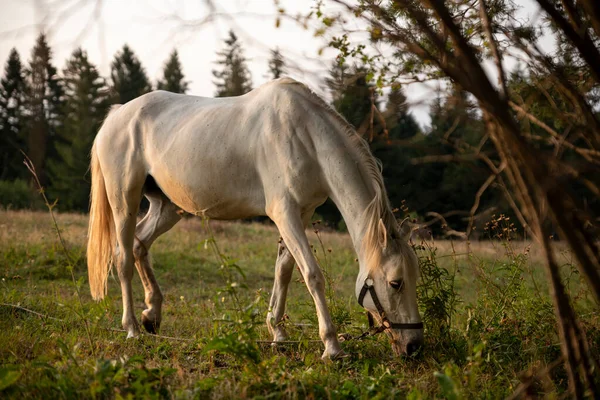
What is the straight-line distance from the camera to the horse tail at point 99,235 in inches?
224

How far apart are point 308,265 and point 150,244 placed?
7.57ft

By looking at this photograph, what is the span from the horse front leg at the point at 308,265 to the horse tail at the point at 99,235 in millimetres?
2104

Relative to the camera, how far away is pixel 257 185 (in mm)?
4820

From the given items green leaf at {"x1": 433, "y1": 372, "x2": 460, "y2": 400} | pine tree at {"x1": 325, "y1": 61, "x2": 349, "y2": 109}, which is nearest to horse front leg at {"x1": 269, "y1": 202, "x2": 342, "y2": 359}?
green leaf at {"x1": 433, "y1": 372, "x2": 460, "y2": 400}

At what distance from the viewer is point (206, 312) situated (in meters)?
6.18

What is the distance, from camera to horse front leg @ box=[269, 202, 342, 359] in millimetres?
→ 4166

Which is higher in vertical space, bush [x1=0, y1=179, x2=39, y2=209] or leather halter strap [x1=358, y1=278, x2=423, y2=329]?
leather halter strap [x1=358, y1=278, x2=423, y2=329]

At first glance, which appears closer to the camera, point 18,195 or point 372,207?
point 372,207

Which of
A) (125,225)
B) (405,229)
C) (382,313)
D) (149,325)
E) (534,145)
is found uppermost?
(534,145)

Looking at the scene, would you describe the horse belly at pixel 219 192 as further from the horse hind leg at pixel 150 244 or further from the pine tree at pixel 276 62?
the pine tree at pixel 276 62

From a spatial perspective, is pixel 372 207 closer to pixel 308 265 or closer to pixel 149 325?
pixel 308 265

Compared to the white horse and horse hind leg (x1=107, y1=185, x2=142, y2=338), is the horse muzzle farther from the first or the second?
horse hind leg (x1=107, y1=185, x2=142, y2=338)

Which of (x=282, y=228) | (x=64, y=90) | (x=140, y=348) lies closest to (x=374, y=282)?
(x=282, y=228)

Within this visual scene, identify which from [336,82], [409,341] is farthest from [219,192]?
[336,82]
